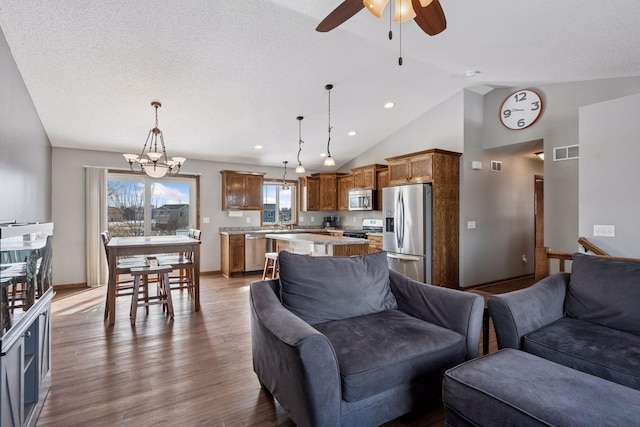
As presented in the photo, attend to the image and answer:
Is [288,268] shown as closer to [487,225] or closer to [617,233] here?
[617,233]

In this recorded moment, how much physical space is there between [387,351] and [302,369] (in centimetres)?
50

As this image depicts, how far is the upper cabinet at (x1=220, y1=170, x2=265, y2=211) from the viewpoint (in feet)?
21.3

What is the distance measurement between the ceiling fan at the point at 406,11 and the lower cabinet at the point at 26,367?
2.48m

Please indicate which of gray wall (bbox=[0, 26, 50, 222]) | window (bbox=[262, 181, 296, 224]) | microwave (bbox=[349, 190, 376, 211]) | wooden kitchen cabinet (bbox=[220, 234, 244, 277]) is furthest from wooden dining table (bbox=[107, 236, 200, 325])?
microwave (bbox=[349, 190, 376, 211])

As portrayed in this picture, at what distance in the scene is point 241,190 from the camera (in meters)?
6.64

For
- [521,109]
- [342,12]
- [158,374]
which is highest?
[521,109]

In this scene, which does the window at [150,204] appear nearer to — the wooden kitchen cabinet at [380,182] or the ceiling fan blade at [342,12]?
the wooden kitchen cabinet at [380,182]

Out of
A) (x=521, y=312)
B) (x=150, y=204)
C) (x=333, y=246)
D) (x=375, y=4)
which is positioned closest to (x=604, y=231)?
(x=521, y=312)

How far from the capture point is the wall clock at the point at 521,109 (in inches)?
188

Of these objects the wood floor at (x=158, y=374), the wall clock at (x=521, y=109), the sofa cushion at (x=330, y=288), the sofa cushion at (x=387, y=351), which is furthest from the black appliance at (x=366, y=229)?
the sofa cushion at (x=387, y=351)

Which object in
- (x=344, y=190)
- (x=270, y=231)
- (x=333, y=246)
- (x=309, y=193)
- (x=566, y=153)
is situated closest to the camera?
(x=333, y=246)

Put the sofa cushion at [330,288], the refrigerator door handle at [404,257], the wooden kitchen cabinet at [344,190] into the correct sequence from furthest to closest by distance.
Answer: the wooden kitchen cabinet at [344,190]
the refrigerator door handle at [404,257]
the sofa cushion at [330,288]

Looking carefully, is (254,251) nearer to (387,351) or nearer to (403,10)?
(387,351)

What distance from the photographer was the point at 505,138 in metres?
5.14
